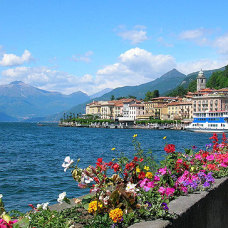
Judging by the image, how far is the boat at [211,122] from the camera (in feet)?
258

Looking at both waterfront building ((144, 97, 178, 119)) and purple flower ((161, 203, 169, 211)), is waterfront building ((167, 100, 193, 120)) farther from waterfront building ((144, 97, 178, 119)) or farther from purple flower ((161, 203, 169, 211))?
purple flower ((161, 203, 169, 211))

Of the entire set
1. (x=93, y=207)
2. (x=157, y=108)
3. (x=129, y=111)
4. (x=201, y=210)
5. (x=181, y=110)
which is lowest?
(x=201, y=210)

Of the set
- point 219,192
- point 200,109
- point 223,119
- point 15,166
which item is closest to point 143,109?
point 200,109

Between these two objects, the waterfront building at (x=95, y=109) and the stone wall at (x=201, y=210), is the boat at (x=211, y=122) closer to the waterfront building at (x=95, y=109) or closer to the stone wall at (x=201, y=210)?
the stone wall at (x=201, y=210)

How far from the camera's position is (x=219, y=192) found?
4332 millimetres

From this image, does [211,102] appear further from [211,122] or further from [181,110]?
[211,122]

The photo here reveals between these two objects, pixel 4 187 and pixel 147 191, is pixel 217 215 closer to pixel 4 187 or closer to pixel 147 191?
pixel 147 191

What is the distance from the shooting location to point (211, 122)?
81.3 metres

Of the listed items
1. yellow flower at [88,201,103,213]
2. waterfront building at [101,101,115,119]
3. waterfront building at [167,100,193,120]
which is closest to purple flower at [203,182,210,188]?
yellow flower at [88,201,103,213]

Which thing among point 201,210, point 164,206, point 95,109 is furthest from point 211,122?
point 95,109

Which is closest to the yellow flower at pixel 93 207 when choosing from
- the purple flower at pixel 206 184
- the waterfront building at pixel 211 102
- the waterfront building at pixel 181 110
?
the purple flower at pixel 206 184

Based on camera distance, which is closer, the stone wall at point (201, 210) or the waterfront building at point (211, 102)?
the stone wall at point (201, 210)

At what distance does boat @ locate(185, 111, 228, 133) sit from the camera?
7856cm

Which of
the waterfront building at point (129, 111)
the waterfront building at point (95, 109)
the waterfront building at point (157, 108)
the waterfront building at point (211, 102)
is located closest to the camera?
the waterfront building at point (211, 102)
